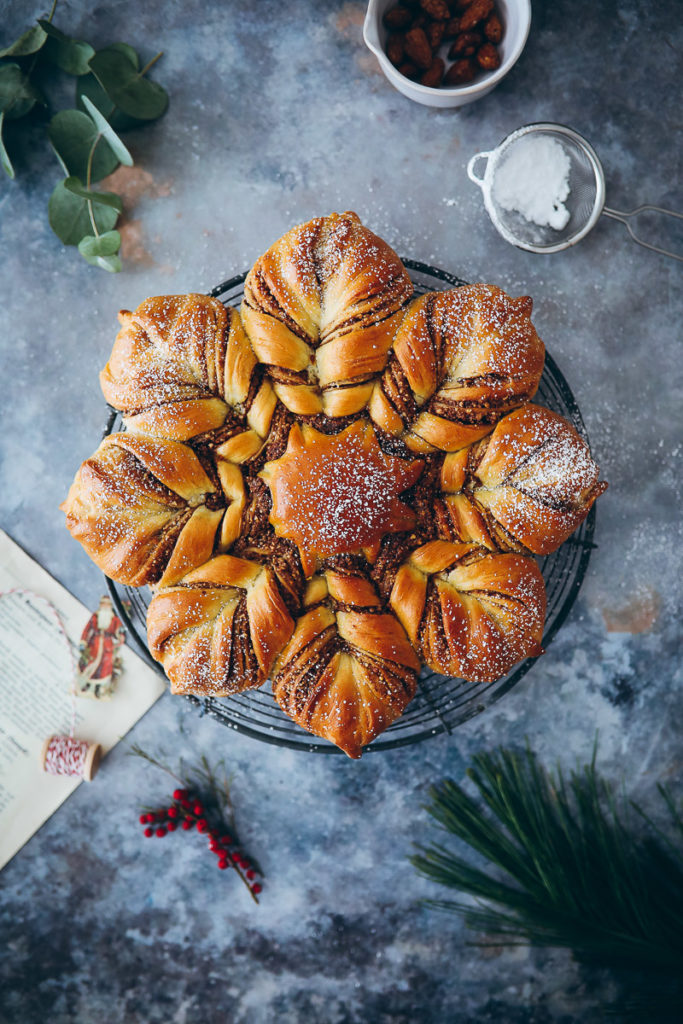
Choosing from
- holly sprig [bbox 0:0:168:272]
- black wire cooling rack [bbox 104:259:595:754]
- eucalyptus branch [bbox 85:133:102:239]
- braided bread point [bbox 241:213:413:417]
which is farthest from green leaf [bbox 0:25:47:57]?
braided bread point [bbox 241:213:413:417]

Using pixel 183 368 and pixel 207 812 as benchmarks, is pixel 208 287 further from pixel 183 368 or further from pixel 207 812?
pixel 207 812

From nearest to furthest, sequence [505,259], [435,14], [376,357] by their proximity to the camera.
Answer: [376,357] → [435,14] → [505,259]

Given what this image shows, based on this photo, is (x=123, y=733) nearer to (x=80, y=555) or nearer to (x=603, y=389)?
(x=80, y=555)

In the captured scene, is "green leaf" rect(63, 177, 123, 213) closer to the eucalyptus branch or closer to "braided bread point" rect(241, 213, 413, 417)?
the eucalyptus branch

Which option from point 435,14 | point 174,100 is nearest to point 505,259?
point 435,14

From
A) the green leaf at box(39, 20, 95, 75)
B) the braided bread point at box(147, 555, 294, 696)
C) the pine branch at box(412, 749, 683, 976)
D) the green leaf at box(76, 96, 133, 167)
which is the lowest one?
the pine branch at box(412, 749, 683, 976)

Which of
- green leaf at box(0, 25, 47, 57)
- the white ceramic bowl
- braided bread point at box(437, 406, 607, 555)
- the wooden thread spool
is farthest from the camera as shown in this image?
the wooden thread spool

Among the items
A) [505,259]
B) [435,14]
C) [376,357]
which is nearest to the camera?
[376,357]

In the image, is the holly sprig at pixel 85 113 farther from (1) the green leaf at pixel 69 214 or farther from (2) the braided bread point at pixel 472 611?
(2) the braided bread point at pixel 472 611
